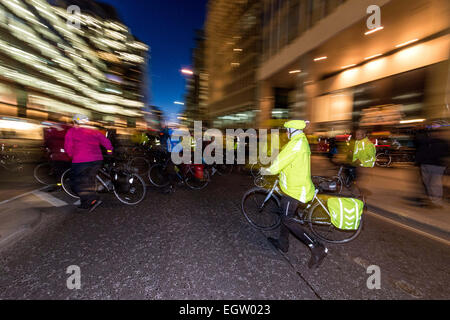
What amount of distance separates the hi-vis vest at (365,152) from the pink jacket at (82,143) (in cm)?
624

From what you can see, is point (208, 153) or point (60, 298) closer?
point (60, 298)

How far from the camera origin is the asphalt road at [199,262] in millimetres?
2307

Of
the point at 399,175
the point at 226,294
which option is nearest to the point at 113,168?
the point at 226,294

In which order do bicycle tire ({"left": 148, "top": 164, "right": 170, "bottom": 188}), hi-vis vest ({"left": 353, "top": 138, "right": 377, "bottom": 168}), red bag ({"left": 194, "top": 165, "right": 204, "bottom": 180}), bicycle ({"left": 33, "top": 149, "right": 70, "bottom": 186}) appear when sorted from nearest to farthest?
hi-vis vest ({"left": 353, "top": 138, "right": 377, "bottom": 168}) < bicycle ({"left": 33, "top": 149, "right": 70, "bottom": 186}) < bicycle tire ({"left": 148, "top": 164, "right": 170, "bottom": 188}) < red bag ({"left": 194, "top": 165, "right": 204, "bottom": 180})

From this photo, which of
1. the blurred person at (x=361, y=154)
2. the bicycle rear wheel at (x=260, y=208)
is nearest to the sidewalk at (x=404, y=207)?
the blurred person at (x=361, y=154)

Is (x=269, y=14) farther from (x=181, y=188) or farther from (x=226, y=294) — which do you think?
(x=226, y=294)

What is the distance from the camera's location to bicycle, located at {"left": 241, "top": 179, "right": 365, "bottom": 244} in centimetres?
339

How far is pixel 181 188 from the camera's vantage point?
6.92 metres

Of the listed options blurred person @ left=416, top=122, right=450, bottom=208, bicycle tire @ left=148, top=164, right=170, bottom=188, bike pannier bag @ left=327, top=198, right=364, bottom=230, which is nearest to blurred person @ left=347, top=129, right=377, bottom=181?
blurred person @ left=416, top=122, right=450, bottom=208

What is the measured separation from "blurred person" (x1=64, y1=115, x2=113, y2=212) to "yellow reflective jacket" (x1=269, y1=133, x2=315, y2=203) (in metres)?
3.74

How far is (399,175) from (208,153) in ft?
27.4

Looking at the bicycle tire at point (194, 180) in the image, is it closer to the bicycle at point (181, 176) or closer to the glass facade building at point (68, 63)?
the bicycle at point (181, 176)

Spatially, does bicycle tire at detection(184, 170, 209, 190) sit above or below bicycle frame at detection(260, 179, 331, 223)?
below

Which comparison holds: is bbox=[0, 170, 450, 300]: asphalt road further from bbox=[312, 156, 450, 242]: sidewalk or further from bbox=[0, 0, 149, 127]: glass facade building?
bbox=[0, 0, 149, 127]: glass facade building
